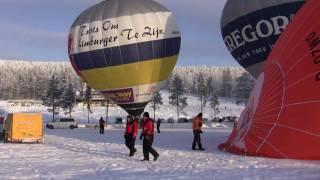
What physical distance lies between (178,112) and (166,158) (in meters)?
88.8

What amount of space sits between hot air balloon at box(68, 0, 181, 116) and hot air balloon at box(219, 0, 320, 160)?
13.5 metres

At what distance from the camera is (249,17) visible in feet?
83.8

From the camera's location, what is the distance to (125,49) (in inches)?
1160

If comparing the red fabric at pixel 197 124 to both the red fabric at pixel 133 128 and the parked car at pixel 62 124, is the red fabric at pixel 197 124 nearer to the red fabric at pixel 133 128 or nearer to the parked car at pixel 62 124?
the red fabric at pixel 133 128

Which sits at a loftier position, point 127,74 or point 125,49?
point 125,49

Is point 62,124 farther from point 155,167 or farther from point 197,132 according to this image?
point 155,167

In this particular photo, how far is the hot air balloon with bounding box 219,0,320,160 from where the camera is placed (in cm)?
1445

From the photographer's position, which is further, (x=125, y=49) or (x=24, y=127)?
(x=125, y=49)

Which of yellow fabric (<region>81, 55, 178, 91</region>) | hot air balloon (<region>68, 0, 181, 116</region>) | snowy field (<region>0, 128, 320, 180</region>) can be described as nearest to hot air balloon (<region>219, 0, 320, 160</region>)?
snowy field (<region>0, 128, 320, 180</region>)

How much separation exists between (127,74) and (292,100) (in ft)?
50.8

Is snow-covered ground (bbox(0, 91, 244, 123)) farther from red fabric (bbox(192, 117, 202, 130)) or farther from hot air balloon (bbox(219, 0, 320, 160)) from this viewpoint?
hot air balloon (bbox(219, 0, 320, 160))

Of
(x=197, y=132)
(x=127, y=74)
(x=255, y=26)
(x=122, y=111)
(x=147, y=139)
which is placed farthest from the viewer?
(x=122, y=111)

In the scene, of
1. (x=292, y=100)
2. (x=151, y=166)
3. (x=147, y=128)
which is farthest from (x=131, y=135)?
(x=292, y=100)

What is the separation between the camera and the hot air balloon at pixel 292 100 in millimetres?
14445
